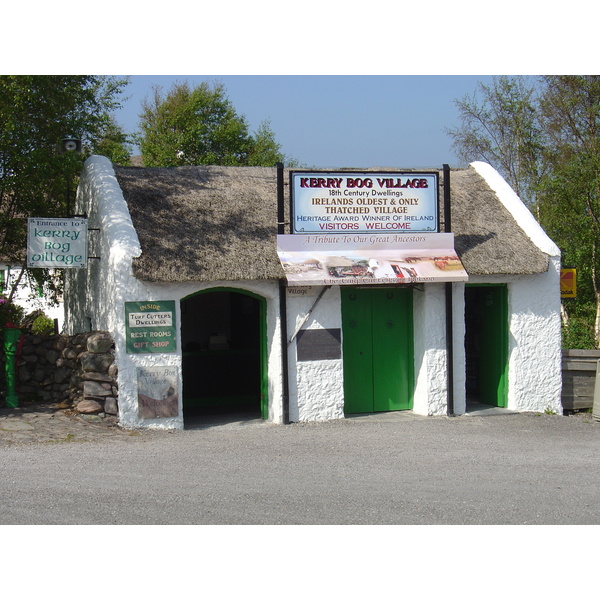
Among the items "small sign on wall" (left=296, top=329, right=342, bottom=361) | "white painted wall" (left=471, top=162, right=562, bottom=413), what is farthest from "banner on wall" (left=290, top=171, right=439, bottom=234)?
"white painted wall" (left=471, top=162, right=562, bottom=413)

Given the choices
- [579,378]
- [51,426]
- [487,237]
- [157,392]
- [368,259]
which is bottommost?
[51,426]

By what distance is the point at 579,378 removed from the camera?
1391cm

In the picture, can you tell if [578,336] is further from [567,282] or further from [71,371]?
[71,371]

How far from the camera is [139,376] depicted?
37.5 feet

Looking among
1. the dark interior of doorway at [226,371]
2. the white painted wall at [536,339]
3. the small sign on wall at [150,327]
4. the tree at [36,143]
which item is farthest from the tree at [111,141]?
the white painted wall at [536,339]

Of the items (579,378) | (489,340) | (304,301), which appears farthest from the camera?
(489,340)

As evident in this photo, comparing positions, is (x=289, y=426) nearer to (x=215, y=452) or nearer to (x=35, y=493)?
(x=215, y=452)

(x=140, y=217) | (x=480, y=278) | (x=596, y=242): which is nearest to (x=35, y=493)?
(x=140, y=217)

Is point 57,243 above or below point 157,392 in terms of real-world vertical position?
Answer: above

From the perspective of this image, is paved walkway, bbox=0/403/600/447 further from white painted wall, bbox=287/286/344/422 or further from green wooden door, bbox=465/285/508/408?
green wooden door, bbox=465/285/508/408

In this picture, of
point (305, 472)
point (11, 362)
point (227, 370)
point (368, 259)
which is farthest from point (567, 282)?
point (11, 362)

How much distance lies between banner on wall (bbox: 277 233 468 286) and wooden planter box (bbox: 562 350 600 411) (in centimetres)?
310

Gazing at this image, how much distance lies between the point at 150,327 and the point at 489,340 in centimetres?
642

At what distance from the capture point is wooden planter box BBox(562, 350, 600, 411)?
13844 mm
